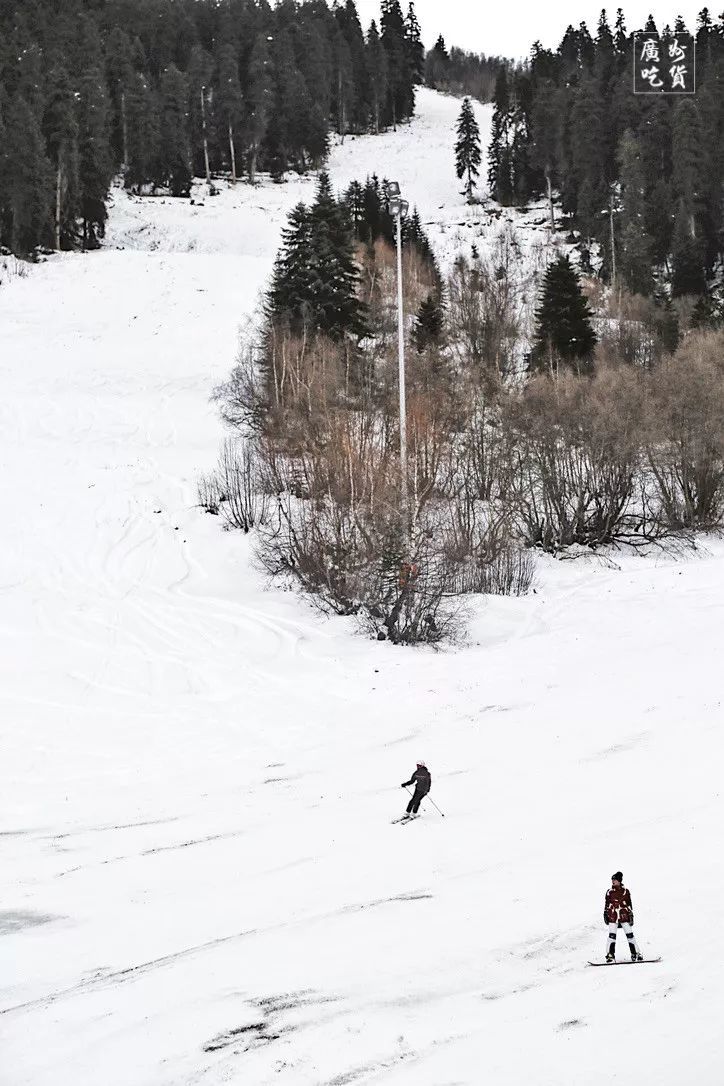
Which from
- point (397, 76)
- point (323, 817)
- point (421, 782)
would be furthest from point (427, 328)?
point (397, 76)

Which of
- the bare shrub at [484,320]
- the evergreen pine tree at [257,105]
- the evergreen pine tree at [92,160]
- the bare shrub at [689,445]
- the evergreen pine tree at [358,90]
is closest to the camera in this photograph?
the bare shrub at [689,445]

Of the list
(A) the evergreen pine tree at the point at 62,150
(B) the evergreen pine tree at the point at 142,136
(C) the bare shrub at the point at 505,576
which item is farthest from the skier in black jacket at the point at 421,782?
(B) the evergreen pine tree at the point at 142,136

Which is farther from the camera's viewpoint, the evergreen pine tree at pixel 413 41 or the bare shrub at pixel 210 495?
the evergreen pine tree at pixel 413 41

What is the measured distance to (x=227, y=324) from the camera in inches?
2170

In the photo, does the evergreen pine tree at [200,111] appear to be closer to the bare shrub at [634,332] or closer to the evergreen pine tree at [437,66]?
the bare shrub at [634,332]

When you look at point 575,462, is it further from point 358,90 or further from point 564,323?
point 358,90

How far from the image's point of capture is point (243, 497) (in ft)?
107

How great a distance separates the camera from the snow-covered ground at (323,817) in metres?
9.82

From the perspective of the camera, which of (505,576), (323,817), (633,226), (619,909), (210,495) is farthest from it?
(633,226)

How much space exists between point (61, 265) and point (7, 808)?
54464 mm

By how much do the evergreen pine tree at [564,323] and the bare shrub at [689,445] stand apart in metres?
9.27

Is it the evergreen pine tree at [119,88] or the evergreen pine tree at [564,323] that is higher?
the evergreen pine tree at [119,88]

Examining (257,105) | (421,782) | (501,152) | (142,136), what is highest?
(257,105)

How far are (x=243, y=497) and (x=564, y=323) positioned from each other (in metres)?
21.4
